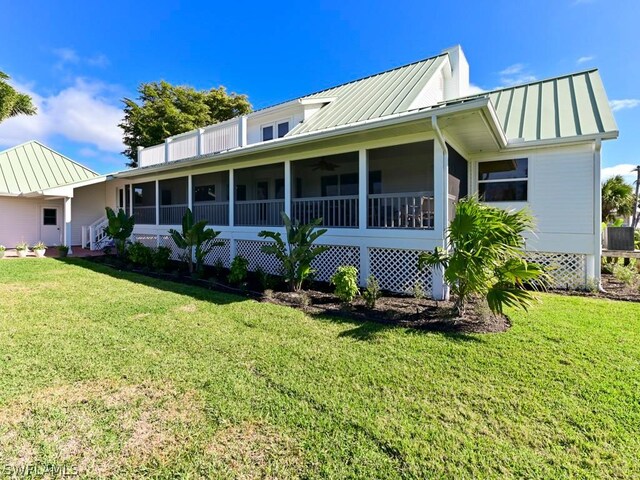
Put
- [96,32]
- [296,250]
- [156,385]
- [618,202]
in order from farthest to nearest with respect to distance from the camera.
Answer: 1. [618,202]
2. [96,32]
3. [296,250]
4. [156,385]

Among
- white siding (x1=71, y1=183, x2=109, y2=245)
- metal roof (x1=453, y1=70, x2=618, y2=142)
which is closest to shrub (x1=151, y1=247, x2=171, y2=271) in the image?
metal roof (x1=453, y1=70, x2=618, y2=142)

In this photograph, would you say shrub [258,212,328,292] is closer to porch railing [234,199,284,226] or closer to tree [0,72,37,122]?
porch railing [234,199,284,226]

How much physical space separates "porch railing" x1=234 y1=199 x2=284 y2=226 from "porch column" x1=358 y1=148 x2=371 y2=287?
10.1 ft

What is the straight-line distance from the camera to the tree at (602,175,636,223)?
20406mm

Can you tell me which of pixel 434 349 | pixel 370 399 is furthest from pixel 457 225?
pixel 370 399

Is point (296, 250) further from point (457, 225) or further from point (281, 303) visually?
point (457, 225)

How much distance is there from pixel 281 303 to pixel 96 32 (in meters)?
17.2

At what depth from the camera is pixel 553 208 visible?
870 centimetres

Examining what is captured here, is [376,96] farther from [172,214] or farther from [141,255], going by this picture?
[141,255]

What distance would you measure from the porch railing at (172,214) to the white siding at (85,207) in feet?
25.7

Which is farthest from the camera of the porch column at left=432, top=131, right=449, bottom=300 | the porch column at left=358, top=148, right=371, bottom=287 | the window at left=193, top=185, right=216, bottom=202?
the window at left=193, top=185, right=216, bottom=202

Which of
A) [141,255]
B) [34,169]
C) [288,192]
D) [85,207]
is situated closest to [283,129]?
[288,192]

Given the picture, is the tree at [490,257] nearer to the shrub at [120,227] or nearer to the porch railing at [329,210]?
the porch railing at [329,210]

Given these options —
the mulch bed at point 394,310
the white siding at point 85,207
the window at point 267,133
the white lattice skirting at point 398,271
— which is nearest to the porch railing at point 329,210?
the white lattice skirting at point 398,271
